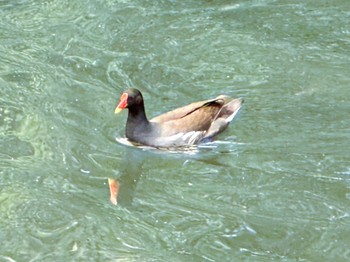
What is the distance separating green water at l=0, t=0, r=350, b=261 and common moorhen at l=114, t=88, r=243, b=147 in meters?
0.13

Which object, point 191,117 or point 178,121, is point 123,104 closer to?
point 178,121

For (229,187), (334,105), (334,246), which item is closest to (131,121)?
(229,187)

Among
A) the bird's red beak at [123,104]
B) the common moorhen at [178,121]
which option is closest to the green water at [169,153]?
the common moorhen at [178,121]

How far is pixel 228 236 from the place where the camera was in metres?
6.62

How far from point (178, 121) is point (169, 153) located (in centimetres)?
32

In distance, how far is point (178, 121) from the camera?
8.36m

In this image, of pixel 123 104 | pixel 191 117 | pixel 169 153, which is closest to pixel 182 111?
pixel 191 117

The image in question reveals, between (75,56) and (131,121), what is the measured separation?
191 cm

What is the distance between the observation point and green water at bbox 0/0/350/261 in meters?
6.61

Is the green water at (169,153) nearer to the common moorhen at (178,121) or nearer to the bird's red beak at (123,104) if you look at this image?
the common moorhen at (178,121)

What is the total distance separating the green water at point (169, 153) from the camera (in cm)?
661

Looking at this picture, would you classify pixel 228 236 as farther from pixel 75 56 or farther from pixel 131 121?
pixel 75 56

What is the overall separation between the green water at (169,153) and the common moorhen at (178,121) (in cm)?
13

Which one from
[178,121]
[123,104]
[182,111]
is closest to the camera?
[123,104]
